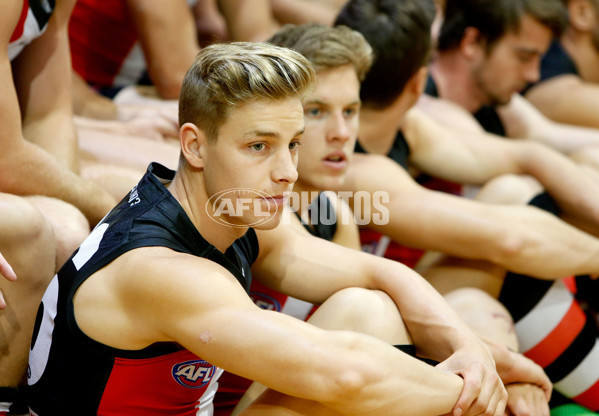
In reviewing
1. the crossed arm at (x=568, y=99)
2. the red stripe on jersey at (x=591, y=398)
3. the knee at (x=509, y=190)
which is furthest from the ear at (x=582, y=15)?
the red stripe on jersey at (x=591, y=398)

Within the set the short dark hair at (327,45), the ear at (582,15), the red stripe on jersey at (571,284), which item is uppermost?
the short dark hair at (327,45)

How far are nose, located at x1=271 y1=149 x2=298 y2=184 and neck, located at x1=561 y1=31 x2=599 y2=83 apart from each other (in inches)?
127

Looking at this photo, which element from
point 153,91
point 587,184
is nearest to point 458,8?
point 587,184

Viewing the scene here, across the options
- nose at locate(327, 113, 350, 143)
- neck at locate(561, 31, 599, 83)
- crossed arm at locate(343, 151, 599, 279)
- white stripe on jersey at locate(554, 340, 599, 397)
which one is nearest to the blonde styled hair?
nose at locate(327, 113, 350, 143)

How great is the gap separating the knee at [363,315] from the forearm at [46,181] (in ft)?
2.14

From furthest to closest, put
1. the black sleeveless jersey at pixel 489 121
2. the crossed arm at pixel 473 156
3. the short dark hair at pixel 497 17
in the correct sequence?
the black sleeveless jersey at pixel 489 121 < the short dark hair at pixel 497 17 < the crossed arm at pixel 473 156

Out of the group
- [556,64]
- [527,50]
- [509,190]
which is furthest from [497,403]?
[556,64]

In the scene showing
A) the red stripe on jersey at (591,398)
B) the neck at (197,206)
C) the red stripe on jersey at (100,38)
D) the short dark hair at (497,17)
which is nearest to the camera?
the neck at (197,206)

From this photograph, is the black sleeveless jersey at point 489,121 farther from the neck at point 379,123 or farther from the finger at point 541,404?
the finger at point 541,404

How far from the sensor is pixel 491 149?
3.02 meters

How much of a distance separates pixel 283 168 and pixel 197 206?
20cm

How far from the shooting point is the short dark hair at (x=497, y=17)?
3381 mm

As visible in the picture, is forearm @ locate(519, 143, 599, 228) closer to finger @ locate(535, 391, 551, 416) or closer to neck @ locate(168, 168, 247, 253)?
finger @ locate(535, 391, 551, 416)

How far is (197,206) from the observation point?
158cm
